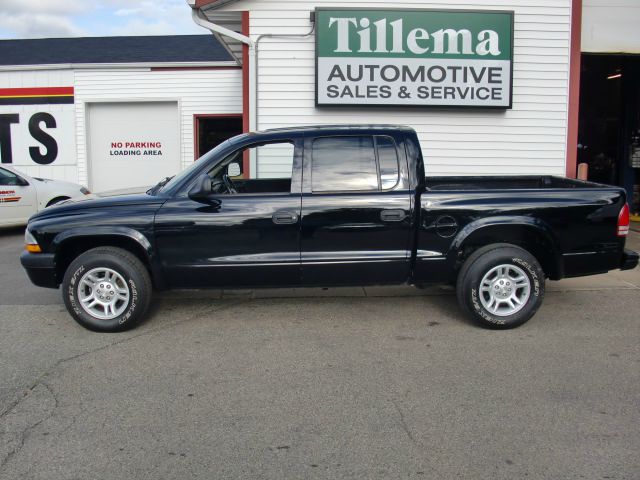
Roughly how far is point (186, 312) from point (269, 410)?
2612mm

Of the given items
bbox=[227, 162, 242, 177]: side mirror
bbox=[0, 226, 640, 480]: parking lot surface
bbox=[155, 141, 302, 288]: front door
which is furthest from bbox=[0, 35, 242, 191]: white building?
bbox=[155, 141, 302, 288]: front door

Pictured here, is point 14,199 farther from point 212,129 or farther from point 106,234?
point 106,234

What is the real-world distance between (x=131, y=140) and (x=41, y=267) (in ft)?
34.8

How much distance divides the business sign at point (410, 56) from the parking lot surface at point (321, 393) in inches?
154

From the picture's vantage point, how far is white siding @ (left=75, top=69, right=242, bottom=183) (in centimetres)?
1529

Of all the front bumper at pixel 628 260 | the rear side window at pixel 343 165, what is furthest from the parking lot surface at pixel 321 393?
the rear side window at pixel 343 165

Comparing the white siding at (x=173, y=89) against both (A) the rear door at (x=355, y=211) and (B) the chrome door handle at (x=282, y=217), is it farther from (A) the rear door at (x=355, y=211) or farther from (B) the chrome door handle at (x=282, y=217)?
(B) the chrome door handle at (x=282, y=217)

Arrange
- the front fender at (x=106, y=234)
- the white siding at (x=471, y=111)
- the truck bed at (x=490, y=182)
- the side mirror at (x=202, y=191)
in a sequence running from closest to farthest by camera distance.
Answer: the side mirror at (x=202, y=191) → the front fender at (x=106, y=234) → the truck bed at (x=490, y=182) → the white siding at (x=471, y=111)

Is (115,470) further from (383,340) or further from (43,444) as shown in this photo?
(383,340)

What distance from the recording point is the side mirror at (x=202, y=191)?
5500 mm

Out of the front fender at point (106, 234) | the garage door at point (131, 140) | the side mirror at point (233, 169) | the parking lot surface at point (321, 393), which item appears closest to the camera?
the parking lot surface at point (321, 393)

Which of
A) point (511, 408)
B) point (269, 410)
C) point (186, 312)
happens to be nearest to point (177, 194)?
point (186, 312)

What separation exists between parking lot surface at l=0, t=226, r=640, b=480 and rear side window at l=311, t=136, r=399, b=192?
1315 millimetres

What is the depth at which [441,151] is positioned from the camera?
9.75m
